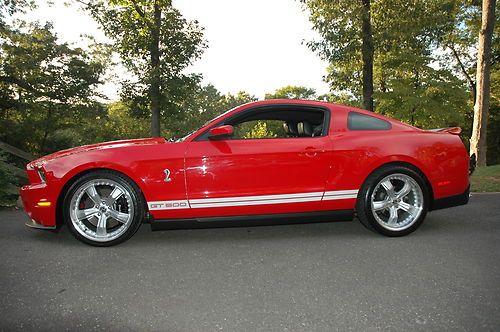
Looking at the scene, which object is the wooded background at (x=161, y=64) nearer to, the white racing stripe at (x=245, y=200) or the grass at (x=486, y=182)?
the grass at (x=486, y=182)

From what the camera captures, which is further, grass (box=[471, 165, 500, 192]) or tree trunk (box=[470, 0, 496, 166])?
tree trunk (box=[470, 0, 496, 166])

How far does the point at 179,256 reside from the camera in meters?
3.46

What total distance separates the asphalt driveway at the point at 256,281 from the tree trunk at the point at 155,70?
1257 cm

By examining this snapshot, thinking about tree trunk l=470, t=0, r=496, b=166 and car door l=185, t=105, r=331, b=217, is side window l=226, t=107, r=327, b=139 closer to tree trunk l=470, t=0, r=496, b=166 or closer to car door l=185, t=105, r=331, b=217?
car door l=185, t=105, r=331, b=217

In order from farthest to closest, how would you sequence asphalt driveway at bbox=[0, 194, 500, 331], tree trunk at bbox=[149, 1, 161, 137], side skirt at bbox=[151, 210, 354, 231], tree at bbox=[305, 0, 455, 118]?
tree trunk at bbox=[149, 1, 161, 137], tree at bbox=[305, 0, 455, 118], side skirt at bbox=[151, 210, 354, 231], asphalt driveway at bbox=[0, 194, 500, 331]

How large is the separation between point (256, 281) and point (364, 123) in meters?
2.25

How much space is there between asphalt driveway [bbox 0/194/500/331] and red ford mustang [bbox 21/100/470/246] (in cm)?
29

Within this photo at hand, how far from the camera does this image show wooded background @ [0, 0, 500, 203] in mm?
14758

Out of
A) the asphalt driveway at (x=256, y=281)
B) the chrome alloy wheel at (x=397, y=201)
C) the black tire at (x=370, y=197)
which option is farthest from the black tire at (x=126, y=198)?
the chrome alloy wheel at (x=397, y=201)

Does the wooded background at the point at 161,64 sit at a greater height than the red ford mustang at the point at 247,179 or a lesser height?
greater

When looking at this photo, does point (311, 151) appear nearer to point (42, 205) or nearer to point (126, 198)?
point (126, 198)

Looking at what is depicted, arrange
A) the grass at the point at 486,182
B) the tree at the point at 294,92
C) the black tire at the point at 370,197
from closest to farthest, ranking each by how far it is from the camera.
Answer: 1. the black tire at the point at 370,197
2. the grass at the point at 486,182
3. the tree at the point at 294,92

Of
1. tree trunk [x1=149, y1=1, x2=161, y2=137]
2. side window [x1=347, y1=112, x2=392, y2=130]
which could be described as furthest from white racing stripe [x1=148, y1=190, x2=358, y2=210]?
tree trunk [x1=149, y1=1, x2=161, y2=137]

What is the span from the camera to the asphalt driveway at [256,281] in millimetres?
2234
